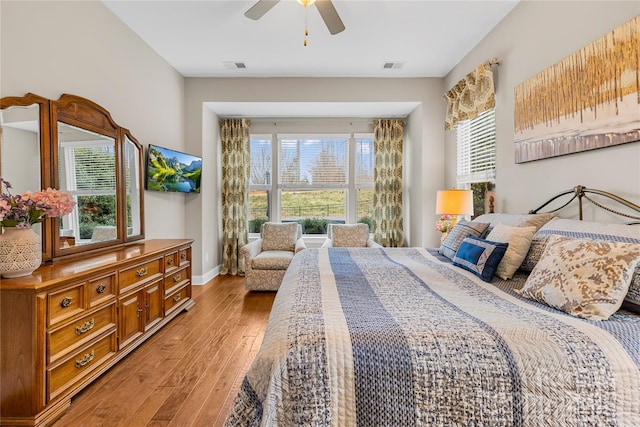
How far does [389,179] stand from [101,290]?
4.18 meters

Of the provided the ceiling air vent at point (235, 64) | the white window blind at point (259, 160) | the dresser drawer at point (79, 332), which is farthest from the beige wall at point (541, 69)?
the dresser drawer at point (79, 332)

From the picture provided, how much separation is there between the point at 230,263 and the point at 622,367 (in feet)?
16.0

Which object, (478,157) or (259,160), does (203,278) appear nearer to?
(259,160)

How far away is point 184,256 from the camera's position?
135 inches

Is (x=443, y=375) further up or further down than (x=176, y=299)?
further up

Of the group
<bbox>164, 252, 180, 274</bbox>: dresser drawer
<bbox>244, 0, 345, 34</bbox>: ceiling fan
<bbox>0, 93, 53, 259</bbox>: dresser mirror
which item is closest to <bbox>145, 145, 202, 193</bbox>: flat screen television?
<bbox>164, 252, 180, 274</bbox>: dresser drawer

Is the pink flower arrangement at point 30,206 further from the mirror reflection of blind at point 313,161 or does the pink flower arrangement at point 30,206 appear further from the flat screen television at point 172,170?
the mirror reflection of blind at point 313,161

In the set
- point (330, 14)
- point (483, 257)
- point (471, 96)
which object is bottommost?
point (483, 257)

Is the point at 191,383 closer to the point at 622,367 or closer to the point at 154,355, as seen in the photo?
the point at 154,355

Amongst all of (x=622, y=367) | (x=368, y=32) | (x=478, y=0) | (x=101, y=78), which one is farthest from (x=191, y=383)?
(x=478, y=0)

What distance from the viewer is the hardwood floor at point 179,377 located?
176cm

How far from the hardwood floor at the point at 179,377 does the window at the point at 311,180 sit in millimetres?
2395

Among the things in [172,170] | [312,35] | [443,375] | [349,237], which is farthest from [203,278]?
[443,375]

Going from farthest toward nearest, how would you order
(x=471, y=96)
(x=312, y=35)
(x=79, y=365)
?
(x=471, y=96) < (x=312, y=35) < (x=79, y=365)
